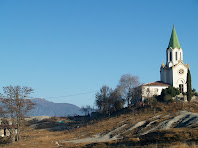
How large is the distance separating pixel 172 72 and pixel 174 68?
1.01 m

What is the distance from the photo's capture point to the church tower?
6475cm

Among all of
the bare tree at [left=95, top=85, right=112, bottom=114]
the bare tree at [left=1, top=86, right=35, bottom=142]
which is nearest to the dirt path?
the bare tree at [left=1, top=86, right=35, bottom=142]

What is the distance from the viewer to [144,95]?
6425 centimetres

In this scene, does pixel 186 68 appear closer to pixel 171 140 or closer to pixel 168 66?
pixel 168 66

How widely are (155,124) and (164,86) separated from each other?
25.0m

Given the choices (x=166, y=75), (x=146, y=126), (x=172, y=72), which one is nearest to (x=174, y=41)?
(x=172, y=72)

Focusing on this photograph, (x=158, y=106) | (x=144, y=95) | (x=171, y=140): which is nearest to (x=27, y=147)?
(x=171, y=140)

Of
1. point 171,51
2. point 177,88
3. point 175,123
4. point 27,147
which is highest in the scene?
point 171,51

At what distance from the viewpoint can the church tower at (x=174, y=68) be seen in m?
64.8

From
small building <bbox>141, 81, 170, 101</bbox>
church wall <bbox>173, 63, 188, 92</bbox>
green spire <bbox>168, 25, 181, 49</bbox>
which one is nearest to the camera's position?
small building <bbox>141, 81, 170, 101</bbox>

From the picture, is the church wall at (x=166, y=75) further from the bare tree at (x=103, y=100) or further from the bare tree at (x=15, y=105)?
the bare tree at (x=15, y=105)

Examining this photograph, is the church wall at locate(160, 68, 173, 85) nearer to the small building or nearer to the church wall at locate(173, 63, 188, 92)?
the church wall at locate(173, 63, 188, 92)

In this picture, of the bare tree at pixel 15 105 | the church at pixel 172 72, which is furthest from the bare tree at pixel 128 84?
the bare tree at pixel 15 105

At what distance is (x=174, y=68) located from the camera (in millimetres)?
64938
